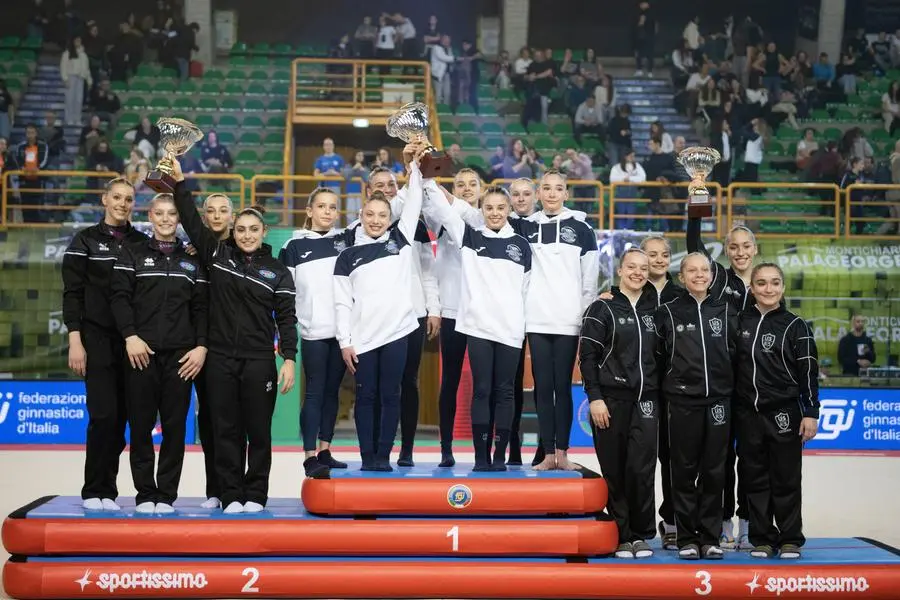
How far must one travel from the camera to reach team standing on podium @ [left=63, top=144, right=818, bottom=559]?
228 inches

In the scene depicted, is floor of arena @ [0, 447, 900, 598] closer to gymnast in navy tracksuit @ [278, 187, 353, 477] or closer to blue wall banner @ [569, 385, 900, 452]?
blue wall banner @ [569, 385, 900, 452]

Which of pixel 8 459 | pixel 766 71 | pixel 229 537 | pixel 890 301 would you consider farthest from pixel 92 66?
pixel 229 537

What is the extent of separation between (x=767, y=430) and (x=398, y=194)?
2568 mm

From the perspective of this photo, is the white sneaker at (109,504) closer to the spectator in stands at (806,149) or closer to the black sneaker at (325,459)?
the black sneaker at (325,459)

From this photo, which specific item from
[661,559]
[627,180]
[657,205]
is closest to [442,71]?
[627,180]

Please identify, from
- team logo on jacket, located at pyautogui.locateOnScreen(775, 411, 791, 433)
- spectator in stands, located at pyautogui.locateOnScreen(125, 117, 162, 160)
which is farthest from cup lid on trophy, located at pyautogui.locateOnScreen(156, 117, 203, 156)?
spectator in stands, located at pyautogui.locateOnScreen(125, 117, 162, 160)

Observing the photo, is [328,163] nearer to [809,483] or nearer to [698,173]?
[809,483]

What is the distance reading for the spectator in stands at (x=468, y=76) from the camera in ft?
66.5

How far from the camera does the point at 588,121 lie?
19.7 meters

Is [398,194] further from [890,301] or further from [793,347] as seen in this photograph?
[890,301]

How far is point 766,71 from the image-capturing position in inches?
807

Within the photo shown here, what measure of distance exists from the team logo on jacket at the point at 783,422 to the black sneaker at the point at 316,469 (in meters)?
2.53

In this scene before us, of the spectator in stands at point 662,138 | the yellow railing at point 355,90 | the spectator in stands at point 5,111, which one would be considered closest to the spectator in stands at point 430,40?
the yellow railing at point 355,90

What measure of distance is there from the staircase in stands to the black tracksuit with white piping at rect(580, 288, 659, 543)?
14418 mm
